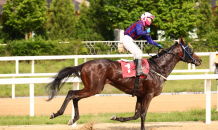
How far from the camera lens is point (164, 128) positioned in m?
4.93

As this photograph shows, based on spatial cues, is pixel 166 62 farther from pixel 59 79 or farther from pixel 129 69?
pixel 59 79

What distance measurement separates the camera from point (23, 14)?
21328 mm

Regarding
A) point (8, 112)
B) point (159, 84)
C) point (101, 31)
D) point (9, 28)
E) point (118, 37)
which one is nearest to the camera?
point (159, 84)

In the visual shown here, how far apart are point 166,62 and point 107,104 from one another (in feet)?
9.19

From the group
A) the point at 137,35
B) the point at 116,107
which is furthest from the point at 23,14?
the point at 137,35

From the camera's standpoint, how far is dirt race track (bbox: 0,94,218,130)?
504 cm

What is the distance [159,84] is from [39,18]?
17.9m

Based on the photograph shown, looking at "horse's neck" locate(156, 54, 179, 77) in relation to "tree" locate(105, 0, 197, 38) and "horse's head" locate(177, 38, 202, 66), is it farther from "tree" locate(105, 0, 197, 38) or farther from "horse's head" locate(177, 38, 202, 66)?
"tree" locate(105, 0, 197, 38)

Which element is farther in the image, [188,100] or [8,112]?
[188,100]

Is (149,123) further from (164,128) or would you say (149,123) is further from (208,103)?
(208,103)

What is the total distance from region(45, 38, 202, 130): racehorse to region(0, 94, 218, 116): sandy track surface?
1.92 m

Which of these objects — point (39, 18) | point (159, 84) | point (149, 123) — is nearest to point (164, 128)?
point (149, 123)

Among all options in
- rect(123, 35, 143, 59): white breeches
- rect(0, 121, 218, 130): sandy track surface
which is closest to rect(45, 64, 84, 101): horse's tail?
rect(123, 35, 143, 59): white breeches

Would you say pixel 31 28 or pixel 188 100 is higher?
pixel 31 28
